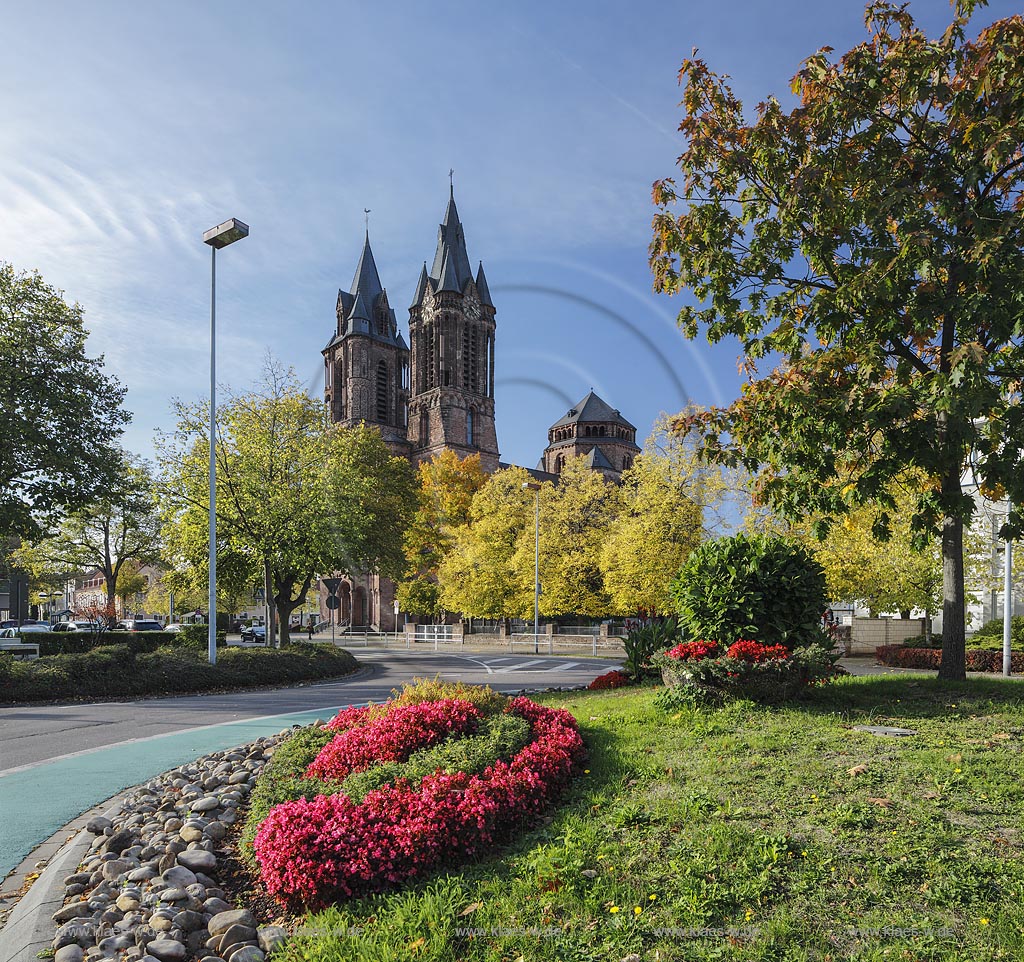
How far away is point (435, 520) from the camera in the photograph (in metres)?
54.3

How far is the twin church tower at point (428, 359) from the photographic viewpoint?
8188 cm

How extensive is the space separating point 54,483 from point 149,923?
21566 mm

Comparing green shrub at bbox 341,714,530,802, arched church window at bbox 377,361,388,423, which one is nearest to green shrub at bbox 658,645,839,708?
green shrub at bbox 341,714,530,802

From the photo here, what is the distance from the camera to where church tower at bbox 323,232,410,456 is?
85.2 m

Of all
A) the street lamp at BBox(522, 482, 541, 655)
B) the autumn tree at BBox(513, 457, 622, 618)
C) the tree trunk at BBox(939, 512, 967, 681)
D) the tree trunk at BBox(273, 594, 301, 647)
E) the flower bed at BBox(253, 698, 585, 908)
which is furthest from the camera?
the autumn tree at BBox(513, 457, 622, 618)

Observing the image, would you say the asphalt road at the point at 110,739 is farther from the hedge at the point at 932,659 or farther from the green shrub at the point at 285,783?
the hedge at the point at 932,659

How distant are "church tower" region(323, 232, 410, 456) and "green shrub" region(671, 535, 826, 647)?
71.6 meters

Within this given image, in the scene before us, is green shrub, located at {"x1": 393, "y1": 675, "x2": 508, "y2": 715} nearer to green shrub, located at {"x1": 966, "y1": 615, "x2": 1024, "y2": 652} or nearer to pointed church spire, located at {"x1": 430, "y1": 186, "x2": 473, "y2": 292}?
green shrub, located at {"x1": 966, "y1": 615, "x2": 1024, "y2": 652}

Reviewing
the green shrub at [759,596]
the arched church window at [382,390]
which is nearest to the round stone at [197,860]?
the green shrub at [759,596]

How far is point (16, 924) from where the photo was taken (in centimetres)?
455

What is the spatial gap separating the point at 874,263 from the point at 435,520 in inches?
1853

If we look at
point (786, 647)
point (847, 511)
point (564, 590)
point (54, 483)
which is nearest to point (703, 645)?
point (786, 647)

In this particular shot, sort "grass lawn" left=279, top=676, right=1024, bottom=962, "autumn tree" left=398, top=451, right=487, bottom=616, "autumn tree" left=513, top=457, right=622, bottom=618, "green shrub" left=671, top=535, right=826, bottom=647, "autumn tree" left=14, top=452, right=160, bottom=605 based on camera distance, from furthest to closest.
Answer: "autumn tree" left=398, top=451, right=487, bottom=616 < "autumn tree" left=14, top=452, right=160, bottom=605 < "autumn tree" left=513, top=457, right=622, bottom=618 < "green shrub" left=671, top=535, right=826, bottom=647 < "grass lawn" left=279, top=676, right=1024, bottom=962

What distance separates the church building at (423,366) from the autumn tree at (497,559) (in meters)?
33.5
